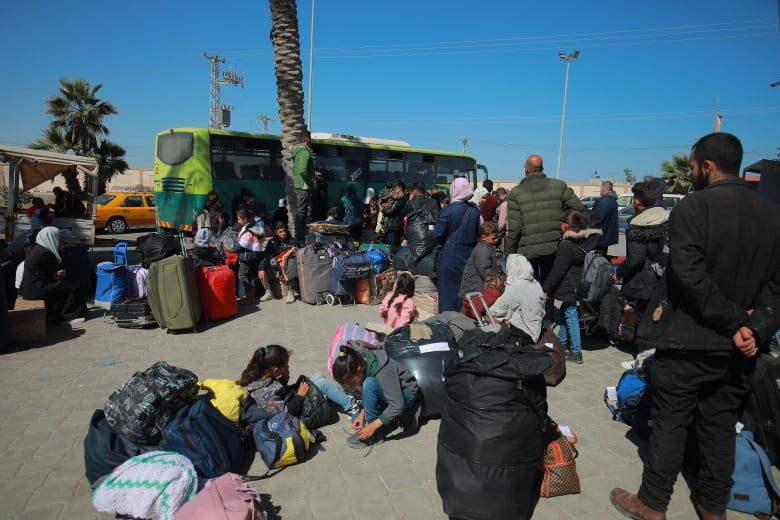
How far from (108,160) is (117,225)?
432 cm

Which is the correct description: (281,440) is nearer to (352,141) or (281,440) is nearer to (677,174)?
(352,141)

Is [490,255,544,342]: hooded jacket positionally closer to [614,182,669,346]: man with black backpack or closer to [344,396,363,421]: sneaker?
[614,182,669,346]: man with black backpack

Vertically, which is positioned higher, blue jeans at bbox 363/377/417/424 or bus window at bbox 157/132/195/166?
bus window at bbox 157/132/195/166

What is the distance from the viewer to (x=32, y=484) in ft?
10.6

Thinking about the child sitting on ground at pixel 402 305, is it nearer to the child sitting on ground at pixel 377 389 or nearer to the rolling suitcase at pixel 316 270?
the child sitting on ground at pixel 377 389

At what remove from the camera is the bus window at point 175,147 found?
13.4 metres

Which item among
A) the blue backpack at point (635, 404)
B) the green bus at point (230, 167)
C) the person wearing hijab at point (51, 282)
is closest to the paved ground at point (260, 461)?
the blue backpack at point (635, 404)

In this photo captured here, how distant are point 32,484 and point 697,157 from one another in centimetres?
483

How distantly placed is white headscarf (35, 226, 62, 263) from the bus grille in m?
7.08

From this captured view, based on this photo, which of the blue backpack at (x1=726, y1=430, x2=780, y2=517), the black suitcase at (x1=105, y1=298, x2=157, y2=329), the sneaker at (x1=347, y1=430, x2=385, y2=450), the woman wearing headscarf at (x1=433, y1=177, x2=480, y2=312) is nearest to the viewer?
the blue backpack at (x1=726, y1=430, x2=780, y2=517)

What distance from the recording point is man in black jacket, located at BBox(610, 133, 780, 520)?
2576mm

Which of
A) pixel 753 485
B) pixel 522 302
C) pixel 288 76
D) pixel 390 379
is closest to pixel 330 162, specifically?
pixel 288 76

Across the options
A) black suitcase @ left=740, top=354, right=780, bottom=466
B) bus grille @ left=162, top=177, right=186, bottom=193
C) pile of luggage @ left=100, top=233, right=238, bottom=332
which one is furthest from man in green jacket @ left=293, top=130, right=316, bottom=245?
black suitcase @ left=740, top=354, right=780, bottom=466

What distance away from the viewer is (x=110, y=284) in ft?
24.6
